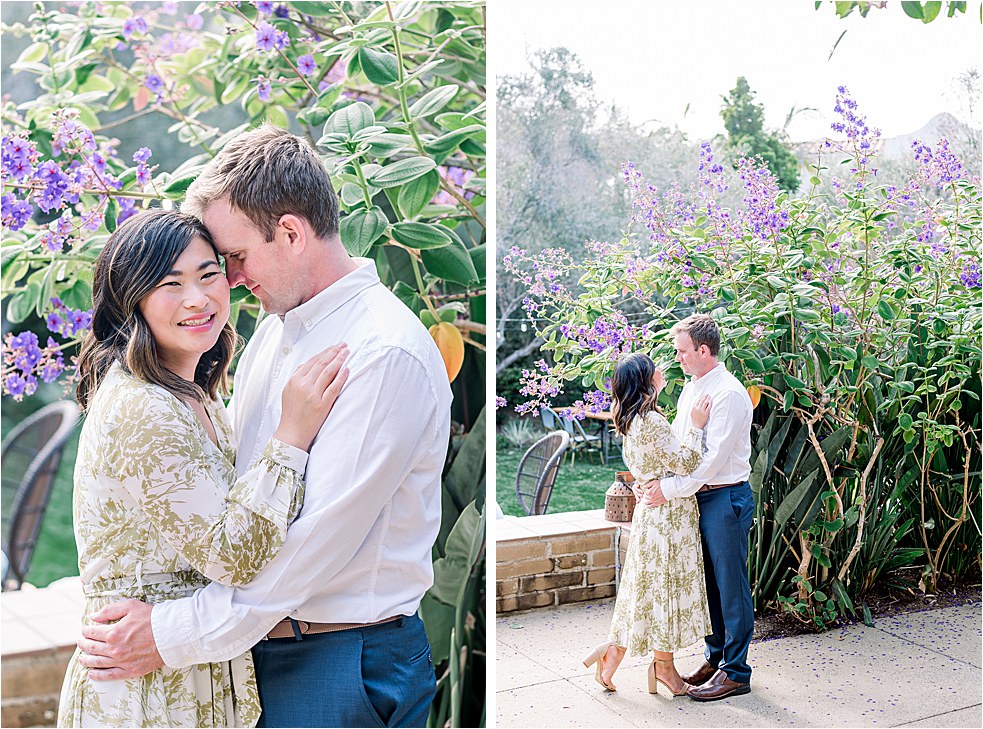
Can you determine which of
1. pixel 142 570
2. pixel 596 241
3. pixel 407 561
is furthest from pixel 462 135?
pixel 142 570

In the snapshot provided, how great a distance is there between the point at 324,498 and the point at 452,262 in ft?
2.64

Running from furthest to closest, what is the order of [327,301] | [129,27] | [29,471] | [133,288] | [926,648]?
[29,471]
[926,648]
[129,27]
[327,301]
[133,288]

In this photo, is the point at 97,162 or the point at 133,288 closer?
the point at 133,288

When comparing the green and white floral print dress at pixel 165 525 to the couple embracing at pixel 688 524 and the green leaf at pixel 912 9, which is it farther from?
the green leaf at pixel 912 9

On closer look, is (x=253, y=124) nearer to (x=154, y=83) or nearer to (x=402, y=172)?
(x=154, y=83)

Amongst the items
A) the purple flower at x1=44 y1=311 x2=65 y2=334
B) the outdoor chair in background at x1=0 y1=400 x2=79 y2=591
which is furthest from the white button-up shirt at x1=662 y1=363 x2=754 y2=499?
the outdoor chair in background at x1=0 y1=400 x2=79 y2=591

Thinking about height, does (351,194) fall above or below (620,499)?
above

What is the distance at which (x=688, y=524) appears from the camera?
2.20m

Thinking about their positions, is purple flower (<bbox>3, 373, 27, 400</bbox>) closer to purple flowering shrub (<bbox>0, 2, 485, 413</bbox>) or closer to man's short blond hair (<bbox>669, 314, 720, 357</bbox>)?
purple flowering shrub (<bbox>0, 2, 485, 413</bbox>)

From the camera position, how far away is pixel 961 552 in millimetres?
2457

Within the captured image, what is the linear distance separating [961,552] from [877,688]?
1.57 ft

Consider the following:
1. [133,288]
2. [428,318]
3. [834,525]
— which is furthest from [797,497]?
[133,288]

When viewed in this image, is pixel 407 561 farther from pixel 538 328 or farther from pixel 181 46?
pixel 181 46

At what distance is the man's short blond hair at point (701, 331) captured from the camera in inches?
85.7
